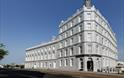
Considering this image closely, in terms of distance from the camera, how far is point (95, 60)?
59.7m

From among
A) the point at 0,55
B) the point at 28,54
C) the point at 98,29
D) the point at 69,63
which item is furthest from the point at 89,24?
the point at 28,54

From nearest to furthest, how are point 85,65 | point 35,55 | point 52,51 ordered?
1. point 85,65
2. point 52,51
3. point 35,55

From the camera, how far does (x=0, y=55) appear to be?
6500 cm

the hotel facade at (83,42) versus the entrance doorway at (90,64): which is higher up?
the hotel facade at (83,42)

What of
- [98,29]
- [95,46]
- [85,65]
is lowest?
[85,65]

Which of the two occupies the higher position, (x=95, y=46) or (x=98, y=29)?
(x=98, y=29)

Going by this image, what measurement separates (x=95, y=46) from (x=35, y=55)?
52461 mm

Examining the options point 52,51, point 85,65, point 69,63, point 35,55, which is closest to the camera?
point 85,65

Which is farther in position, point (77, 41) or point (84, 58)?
point (77, 41)

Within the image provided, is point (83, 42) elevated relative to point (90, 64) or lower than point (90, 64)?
elevated

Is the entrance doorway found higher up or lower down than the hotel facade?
lower down

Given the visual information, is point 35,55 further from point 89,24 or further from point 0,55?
point 89,24

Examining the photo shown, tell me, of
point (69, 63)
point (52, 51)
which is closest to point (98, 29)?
point (69, 63)

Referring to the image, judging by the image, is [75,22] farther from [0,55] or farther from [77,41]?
[0,55]
